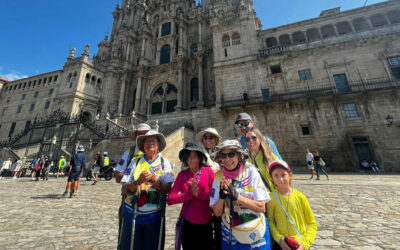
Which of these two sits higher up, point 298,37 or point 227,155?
point 298,37

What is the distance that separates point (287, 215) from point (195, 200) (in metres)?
1.05

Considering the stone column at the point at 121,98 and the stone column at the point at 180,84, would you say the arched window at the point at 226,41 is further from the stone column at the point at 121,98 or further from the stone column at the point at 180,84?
the stone column at the point at 121,98

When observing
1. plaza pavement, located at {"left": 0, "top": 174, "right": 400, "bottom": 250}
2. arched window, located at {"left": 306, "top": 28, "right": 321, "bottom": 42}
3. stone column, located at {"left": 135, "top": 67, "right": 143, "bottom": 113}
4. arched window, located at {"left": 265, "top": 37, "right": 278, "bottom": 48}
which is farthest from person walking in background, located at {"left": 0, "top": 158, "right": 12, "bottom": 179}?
arched window, located at {"left": 306, "top": 28, "right": 321, "bottom": 42}

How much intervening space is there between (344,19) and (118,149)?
2735 centimetres

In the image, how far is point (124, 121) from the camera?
1873 cm

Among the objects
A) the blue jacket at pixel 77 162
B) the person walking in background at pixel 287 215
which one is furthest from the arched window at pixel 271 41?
the person walking in background at pixel 287 215

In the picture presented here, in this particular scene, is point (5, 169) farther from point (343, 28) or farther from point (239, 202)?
point (343, 28)

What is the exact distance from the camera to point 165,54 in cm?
2845

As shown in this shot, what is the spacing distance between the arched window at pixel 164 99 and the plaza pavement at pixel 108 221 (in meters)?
20.2

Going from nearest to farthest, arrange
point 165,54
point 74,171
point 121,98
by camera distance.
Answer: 1. point 74,171
2. point 121,98
3. point 165,54

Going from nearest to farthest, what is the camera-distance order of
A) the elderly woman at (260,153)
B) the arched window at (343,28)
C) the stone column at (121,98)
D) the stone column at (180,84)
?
the elderly woman at (260,153) < the arched window at (343,28) < the stone column at (180,84) < the stone column at (121,98)

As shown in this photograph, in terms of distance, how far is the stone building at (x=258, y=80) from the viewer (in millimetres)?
14336

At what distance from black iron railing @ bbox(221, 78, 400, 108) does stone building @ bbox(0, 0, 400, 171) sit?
0.10 m

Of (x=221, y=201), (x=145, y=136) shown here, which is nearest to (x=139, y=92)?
(x=145, y=136)
